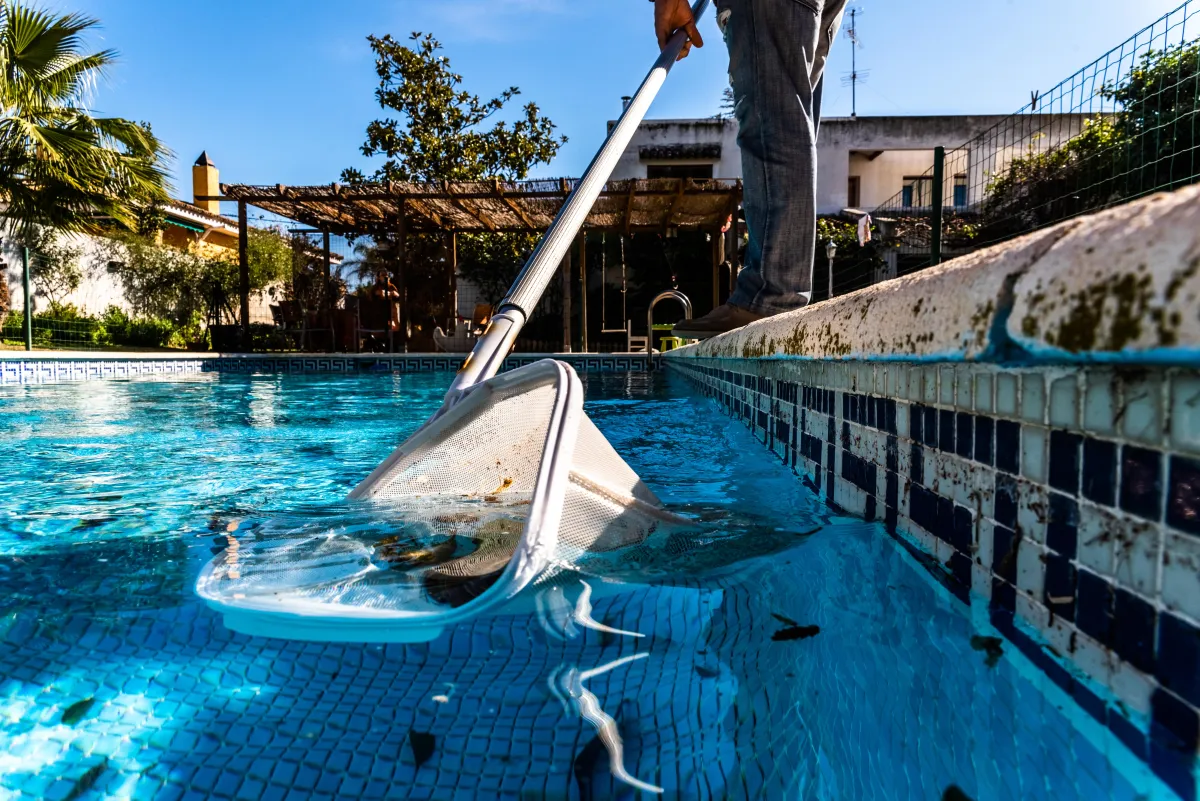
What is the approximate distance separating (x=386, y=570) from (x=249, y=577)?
25cm

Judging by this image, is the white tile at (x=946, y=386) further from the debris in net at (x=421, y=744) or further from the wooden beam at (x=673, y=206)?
the wooden beam at (x=673, y=206)

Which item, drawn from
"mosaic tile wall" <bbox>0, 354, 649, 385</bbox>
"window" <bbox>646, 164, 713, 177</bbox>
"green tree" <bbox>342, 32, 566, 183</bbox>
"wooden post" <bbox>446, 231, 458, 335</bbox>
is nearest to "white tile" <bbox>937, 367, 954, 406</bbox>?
"mosaic tile wall" <bbox>0, 354, 649, 385</bbox>

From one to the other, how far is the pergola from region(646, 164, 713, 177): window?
7662 mm

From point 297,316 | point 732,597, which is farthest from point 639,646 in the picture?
point 297,316

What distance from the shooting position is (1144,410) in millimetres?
630

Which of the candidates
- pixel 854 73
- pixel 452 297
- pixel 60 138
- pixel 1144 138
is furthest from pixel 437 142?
pixel 854 73

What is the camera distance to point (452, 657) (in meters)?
1.17

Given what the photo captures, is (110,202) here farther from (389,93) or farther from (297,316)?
(389,93)

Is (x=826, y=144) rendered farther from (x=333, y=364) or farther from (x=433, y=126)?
(x=333, y=364)

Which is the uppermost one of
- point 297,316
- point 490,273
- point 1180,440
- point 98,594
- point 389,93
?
point 389,93

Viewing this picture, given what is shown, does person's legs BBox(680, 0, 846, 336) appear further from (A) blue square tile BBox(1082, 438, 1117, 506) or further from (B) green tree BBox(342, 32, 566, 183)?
(B) green tree BBox(342, 32, 566, 183)

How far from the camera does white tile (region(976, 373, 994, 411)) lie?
95cm

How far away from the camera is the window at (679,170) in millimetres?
22125

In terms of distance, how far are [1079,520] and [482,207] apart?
13196 mm
